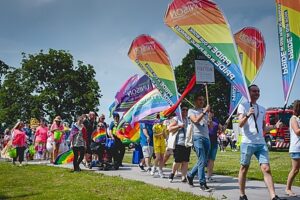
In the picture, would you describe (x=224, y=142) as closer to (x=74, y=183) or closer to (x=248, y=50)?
(x=248, y=50)

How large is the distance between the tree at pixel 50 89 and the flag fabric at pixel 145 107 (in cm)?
3897

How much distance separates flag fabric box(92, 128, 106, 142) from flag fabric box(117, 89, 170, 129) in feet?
1.99

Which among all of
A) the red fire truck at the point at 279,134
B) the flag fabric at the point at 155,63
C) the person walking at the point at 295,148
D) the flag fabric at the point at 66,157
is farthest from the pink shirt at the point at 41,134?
the red fire truck at the point at 279,134

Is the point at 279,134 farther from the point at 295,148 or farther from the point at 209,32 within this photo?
the point at 295,148

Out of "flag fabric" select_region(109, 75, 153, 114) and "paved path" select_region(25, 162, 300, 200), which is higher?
"flag fabric" select_region(109, 75, 153, 114)

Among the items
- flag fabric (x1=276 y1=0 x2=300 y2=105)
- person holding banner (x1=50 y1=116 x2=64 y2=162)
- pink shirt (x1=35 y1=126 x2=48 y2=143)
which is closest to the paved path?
flag fabric (x1=276 y1=0 x2=300 y2=105)

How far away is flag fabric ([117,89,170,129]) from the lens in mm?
14477

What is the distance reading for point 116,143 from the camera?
618 inches

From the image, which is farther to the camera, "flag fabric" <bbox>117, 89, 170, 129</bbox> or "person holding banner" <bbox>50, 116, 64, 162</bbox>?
"person holding banner" <bbox>50, 116, 64, 162</bbox>

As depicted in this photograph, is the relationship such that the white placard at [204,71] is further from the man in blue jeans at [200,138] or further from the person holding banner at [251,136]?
the person holding banner at [251,136]

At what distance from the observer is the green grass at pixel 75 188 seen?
8703 mm

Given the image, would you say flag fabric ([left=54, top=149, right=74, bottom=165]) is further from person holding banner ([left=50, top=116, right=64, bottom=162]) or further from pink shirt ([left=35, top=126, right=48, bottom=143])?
pink shirt ([left=35, top=126, right=48, bottom=143])

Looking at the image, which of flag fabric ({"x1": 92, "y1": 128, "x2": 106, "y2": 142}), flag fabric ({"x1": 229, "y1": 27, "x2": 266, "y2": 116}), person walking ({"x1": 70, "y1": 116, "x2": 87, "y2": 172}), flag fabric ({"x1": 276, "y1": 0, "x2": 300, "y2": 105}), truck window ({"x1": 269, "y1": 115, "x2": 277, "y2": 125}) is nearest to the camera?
flag fabric ({"x1": 276, "y1": 0, "x2": 300, "y2": 105})

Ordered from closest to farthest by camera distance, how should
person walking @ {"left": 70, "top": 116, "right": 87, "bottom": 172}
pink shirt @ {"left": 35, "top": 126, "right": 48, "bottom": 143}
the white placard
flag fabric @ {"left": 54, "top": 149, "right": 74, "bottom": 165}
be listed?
the white placard → person walking @ {"left": 70, "top": 116, "right": 87, "bottom": 172} → flag fabric @ {"left": 54, "top": 149, "right": 74, "bottom": 165} → pink shirt @ {"left": 35, "top": 126, "right": 48, "bottom": 143}
